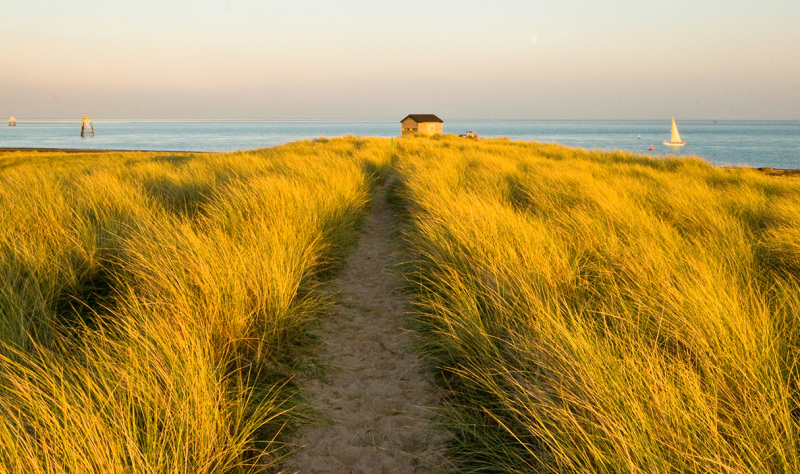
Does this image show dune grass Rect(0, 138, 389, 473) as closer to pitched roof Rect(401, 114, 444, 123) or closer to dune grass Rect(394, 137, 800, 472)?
dune grass Rect(394, 137, 800, 472)

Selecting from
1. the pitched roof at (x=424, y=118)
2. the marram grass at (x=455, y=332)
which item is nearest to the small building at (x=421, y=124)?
the pitched roof at (x=424, y=118)

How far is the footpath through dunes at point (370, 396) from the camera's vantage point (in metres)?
2.39

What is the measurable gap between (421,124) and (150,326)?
158ft

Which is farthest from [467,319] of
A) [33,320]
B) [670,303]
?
[33,320]

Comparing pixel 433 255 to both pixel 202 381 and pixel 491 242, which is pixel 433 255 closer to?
pixel 491 242

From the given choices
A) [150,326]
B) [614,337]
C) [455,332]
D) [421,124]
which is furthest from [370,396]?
[421,124]

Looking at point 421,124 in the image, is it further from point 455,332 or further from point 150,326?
point 150,326

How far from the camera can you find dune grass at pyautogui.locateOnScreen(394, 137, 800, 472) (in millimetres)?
1689

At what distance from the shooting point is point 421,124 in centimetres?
4872

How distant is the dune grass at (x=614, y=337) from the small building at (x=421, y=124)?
43470 millimetres

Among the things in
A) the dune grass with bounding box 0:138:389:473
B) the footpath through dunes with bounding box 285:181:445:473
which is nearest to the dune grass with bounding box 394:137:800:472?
the footpath through dunes with bounding box 285:181:445:473

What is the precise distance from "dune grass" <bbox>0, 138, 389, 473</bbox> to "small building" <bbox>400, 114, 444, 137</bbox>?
43.2 meters

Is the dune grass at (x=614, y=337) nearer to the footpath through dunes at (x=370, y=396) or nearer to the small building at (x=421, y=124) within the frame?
the footpath through dunes at (x=370, y=396)

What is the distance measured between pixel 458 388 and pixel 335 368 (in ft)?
3.20
